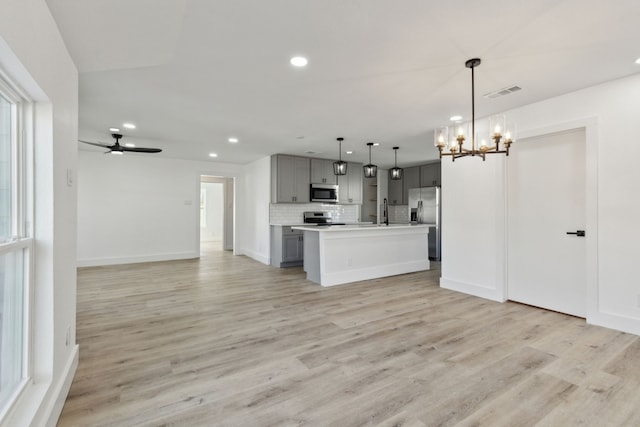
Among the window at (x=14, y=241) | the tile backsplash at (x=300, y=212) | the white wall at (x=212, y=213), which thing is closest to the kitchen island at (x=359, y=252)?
the tile backsplash at (x=300, y=212)

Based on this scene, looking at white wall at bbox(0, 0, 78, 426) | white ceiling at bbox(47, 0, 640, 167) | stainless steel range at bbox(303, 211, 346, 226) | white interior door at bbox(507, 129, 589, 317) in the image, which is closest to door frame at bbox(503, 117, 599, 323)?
white interior door at bbox(507, 129, 589, 317)

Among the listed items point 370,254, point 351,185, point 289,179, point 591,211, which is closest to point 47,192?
point 370,254

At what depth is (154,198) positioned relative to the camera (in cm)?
711

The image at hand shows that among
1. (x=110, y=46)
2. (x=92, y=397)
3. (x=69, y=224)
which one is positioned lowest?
(x=92, y=397)

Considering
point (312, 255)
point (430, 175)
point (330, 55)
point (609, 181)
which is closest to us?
point (330, 55)

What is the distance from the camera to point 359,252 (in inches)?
204

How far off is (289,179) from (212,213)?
21.9 ft

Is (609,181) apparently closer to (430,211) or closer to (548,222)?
(548,222)

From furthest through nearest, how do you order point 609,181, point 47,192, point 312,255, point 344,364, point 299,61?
point 312,255 → point 609,181 → point 299,61 → point 344,364 → point 47,192

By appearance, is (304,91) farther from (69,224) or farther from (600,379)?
(600,379)

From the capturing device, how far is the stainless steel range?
290 inches

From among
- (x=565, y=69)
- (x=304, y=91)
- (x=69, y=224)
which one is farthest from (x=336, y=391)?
(x=565, y=69)

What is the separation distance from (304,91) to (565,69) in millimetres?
2512

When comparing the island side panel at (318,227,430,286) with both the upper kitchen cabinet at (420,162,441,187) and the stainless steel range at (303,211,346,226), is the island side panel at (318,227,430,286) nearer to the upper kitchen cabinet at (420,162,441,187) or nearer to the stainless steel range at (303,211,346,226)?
the upper kitchen cabinet at (420,162,441,187)
